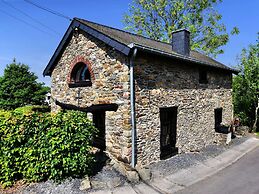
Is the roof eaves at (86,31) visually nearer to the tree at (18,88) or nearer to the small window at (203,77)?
the small window at (203,77)

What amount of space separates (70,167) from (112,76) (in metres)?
3.72

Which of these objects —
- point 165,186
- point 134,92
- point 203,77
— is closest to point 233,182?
point 165,186

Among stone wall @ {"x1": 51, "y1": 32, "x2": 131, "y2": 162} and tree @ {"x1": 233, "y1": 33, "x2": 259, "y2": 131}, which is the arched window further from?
tree @ {"x1": 233, "y1": 33, "x2": 259, "y2": 131}

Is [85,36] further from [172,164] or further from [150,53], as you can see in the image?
[172,164]

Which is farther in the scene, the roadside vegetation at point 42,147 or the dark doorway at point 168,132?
the dark doorway at point 168,132

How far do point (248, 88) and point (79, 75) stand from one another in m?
14.3

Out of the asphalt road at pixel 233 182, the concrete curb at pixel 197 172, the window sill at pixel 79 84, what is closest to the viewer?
the asphalt road at pixel 233 182

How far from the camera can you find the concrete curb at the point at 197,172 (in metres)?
7.18

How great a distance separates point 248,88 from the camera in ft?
59.8

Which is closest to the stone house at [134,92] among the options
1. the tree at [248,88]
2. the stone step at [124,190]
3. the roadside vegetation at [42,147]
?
the stone step at [124,190]

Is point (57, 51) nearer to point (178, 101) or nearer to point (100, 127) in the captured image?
point (100, 127)

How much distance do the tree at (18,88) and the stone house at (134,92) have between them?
13.7 metres

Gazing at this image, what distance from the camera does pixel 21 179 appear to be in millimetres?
7004

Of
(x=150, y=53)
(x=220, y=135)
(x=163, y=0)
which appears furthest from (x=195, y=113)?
(x=163, y=0)
